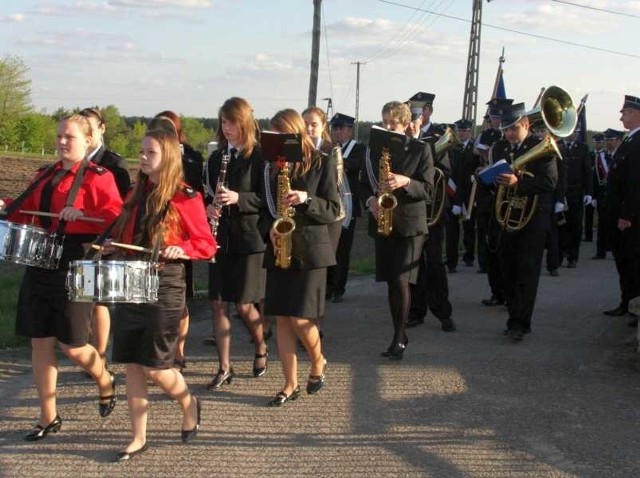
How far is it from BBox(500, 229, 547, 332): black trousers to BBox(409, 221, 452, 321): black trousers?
75 cm

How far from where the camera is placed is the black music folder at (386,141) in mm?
6883

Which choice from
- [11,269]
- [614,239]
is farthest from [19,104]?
[614,239]

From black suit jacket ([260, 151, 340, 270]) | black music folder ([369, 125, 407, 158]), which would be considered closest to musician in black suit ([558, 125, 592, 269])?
black music folder ([369, 125, 407, 158])

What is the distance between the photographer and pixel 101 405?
561 centimetres

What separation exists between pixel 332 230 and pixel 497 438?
7.95ft

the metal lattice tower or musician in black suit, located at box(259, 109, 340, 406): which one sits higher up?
the metal lattice tower

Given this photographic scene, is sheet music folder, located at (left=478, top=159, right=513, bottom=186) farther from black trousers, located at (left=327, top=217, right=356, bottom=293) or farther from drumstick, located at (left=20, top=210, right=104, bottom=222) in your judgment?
drumstick, located at (left=20, top=210, right=104, bottom=222)

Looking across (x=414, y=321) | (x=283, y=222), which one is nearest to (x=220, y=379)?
(x=283, y=222)

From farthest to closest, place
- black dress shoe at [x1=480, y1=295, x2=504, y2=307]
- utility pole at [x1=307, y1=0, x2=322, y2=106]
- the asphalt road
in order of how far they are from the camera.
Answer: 1. utility pole at [x1=307, y1=0, x2=322, y2=106]
2. black dress shoe at [x1=480, y1=295, x2=504, y2=307]
3. the asphalt road

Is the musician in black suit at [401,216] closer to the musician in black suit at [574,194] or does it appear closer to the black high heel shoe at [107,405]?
the black high heel shoe at [107,405]

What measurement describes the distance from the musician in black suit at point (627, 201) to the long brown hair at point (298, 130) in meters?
3.79

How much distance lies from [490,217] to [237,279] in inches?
135

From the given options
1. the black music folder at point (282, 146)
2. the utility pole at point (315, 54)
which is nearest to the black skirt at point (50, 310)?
the black music folder at point (282, 146)

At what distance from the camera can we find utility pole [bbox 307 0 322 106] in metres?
21.1
